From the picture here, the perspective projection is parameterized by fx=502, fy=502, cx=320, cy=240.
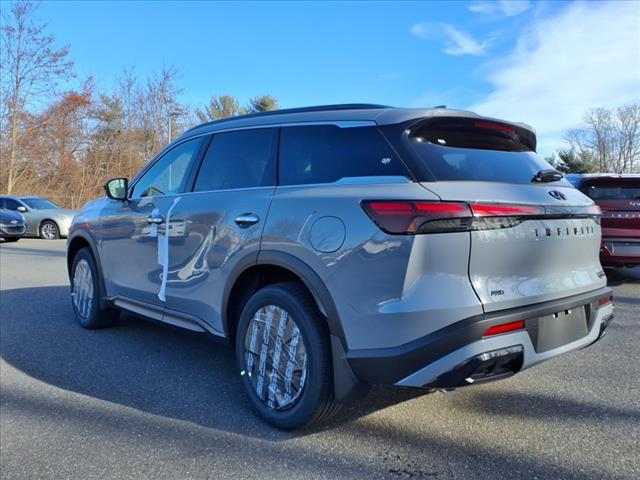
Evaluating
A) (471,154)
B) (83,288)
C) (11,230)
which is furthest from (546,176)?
(11,230)

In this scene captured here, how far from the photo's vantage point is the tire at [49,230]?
1688 centimetres

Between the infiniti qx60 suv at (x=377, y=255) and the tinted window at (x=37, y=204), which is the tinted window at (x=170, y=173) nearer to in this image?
the infiniti qx60 suv at (x=377, y=255)

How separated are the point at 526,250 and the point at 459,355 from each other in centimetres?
66

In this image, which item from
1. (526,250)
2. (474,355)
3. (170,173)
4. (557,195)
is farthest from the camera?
(170,173)

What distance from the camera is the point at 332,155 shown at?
293 cm

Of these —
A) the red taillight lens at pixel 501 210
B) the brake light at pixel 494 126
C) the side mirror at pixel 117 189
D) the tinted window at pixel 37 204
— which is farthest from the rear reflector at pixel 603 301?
the tinted window at pixel 37 204

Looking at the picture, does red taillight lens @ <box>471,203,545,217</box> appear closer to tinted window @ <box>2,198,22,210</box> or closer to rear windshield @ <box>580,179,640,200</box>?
rear windshield @ <box>580,179,640,200</box>

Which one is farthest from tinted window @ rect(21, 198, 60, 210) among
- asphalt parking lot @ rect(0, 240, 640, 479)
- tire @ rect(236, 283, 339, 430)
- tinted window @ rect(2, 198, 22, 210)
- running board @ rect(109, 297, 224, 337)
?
tire @ rect(236, 283, 339, 430)

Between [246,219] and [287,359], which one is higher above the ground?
[246,219]

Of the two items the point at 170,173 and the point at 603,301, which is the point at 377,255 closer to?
the point at 603,301

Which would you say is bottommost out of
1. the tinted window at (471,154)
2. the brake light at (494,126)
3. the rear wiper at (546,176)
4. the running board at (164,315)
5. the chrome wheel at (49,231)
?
the chrome wheel at (49,231)

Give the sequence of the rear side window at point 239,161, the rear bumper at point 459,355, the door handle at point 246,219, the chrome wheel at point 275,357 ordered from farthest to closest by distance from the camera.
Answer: the rear side window at point 239,161, the door handle at point 246,219, the chrome wheel at point 275,357, the rear bumper at point 459,355

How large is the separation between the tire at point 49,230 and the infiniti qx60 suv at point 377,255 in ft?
50.0

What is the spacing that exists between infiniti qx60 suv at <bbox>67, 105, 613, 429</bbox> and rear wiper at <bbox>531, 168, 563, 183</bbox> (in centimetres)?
2
